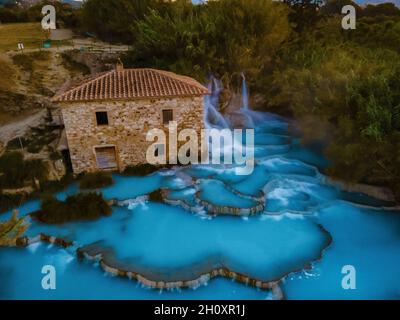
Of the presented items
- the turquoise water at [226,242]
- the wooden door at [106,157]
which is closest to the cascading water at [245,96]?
the turquoise water at [226,242]

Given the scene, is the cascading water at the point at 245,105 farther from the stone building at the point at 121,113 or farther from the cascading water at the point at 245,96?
the stone building at the point at 121,113

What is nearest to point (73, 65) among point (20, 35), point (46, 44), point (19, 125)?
point (46, 44)

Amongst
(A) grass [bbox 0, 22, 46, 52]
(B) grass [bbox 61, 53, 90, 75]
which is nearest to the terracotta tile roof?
(B) grass [bbox 61, 53, 90, 75]

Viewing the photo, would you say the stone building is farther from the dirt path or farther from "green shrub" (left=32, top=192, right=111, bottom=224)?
the dirt path

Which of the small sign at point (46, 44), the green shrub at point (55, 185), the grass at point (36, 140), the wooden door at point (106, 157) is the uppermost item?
the small sign at point (46, 44)
